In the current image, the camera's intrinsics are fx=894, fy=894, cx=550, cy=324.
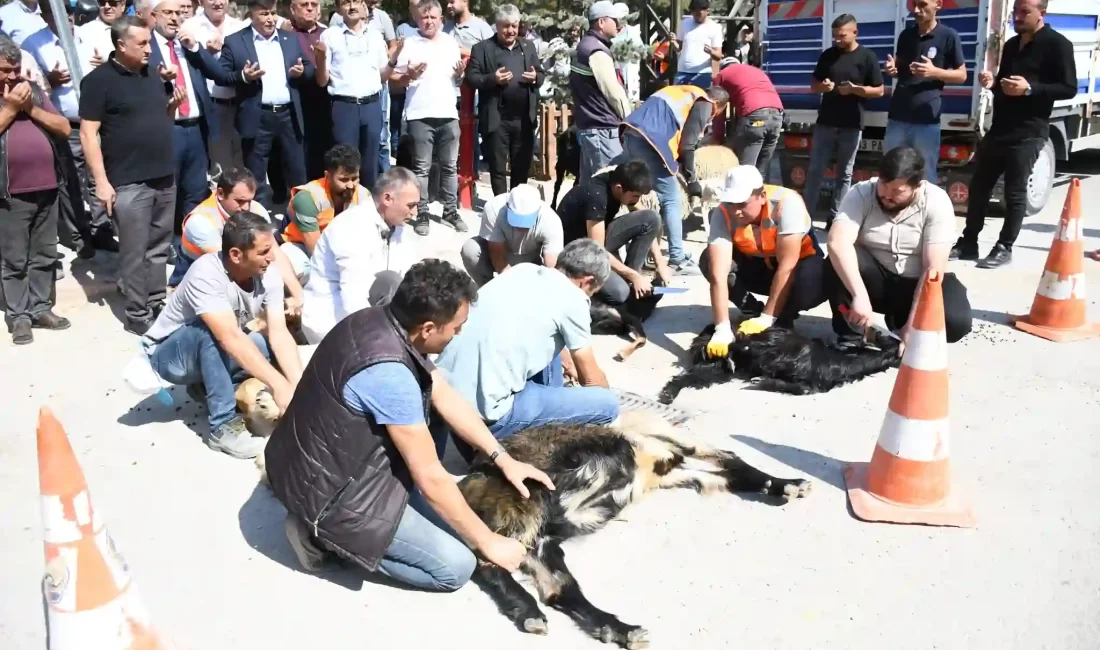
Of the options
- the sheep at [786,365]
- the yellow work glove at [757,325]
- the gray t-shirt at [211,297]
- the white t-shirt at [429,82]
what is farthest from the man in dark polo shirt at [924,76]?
the gray t-shirt at [211,297]

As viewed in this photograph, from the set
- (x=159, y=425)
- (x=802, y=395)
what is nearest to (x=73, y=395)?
(x=159, y=425)

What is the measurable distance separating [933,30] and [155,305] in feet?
20.2

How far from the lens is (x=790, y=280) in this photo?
5.22 m

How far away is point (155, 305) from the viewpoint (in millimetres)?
5762

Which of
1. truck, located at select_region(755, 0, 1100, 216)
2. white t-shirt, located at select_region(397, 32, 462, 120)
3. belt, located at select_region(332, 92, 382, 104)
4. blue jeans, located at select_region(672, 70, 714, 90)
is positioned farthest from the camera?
blue jeans, located at select_region(672, 70, 714, 90)

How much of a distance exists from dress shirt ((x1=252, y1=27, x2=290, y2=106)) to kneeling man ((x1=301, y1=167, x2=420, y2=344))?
241 centimetres

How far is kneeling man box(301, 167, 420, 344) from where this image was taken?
469cm

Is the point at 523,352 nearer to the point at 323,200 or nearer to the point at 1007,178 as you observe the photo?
the point at 323,200

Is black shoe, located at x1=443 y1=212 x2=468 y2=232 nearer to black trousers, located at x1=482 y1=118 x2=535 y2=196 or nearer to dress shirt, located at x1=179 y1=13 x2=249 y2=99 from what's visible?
black trousers, located at x1=482 y1=118 x2=535 y2=196

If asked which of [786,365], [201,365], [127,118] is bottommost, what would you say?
[786,365]

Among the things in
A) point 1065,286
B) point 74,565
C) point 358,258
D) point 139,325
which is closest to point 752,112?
point 1065,286

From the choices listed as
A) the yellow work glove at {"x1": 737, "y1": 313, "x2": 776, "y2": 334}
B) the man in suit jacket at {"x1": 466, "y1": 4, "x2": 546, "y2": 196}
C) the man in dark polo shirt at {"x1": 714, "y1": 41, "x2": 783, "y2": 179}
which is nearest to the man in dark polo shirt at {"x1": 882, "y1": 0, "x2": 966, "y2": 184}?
the man in dark polo shirt at {"x1": 714, "y1": 41, "x2": 783, "y2": 179}

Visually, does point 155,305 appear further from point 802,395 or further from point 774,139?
point 774,139

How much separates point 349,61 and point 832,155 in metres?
4.19
